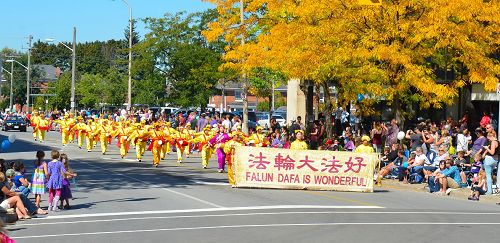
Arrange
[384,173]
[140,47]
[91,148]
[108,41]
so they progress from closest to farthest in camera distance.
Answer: [384,173]
[91,148]
[140,47]
[108,41]

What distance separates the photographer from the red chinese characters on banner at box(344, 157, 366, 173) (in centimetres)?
2492

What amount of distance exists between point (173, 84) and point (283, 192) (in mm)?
37227

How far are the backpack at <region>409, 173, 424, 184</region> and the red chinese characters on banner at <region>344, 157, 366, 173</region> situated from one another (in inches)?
80.0

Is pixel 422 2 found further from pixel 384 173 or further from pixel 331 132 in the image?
pixel 331 132

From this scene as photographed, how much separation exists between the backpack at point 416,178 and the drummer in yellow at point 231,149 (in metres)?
5.04

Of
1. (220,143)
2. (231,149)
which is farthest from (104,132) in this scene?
(231,149)

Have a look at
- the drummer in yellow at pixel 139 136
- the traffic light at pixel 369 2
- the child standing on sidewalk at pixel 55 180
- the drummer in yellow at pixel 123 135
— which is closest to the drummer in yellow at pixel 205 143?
the drummer in yellow at pixel 139 136

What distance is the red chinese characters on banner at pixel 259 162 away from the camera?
24.8m

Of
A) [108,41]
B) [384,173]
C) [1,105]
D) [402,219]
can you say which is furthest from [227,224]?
[108,41]

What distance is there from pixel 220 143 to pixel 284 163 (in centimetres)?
462

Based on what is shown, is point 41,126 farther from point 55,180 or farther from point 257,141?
point 55,180

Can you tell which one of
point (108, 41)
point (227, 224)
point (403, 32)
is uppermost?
point (108, 41)

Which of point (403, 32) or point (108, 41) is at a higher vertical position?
point (108, 41)

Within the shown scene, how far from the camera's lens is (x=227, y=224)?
1666 cm
